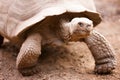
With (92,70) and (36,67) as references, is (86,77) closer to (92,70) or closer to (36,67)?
(92,70)

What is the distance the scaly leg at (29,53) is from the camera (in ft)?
11.5

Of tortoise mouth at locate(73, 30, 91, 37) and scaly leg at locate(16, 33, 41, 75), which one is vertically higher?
tortoise mouth at locate(73, 30, 91, 37)

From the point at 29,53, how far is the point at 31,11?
464 mm

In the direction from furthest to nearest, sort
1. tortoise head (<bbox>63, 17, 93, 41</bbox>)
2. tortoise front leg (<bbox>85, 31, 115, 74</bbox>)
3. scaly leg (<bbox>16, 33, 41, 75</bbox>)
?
tortoise front leg (<bbox>85, 31, 115, 74</bbox>), scaly leg (<bbox>16, 33, 41, 75</bbox>), tortoise head (<bbox>63, 17, 93, 41</bbox>)

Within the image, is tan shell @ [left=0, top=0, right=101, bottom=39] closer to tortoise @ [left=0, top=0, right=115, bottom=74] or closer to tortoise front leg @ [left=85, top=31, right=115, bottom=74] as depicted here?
tortoise @ [left=0, top=0, right=115, bottom=74]

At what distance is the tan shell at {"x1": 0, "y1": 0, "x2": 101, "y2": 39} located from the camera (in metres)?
3.53

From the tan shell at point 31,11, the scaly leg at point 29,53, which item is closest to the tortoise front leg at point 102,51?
the tan shell at point 31,11

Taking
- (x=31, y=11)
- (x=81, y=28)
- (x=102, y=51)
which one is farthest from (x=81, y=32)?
(x=31, y=11)

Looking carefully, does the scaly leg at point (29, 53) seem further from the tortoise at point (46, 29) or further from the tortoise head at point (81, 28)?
the tortoise head at point (81, 28)

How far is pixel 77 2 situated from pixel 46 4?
0.37 m

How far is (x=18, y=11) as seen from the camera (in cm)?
372

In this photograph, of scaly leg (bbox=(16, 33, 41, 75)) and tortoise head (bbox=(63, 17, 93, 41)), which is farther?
scaly leg (bbox=(16, 33, 41, 75))

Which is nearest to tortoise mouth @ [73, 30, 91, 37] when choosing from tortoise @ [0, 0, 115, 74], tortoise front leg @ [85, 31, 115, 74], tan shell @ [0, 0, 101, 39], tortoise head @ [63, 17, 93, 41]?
tortoise head @ [63, 17, 93, 41]

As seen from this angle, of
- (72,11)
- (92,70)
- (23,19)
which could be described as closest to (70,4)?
(72,11)
